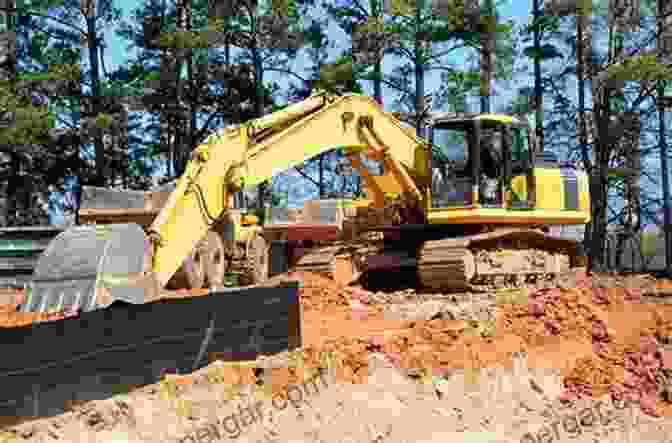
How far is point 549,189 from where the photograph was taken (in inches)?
533

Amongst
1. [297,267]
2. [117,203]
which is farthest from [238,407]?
[297,267]

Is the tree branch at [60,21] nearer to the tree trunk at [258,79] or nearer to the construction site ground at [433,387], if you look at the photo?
the tree trunk at [258,79]

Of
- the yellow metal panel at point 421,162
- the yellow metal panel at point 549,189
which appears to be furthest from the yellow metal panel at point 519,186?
the yellow metal panel at point 421,162

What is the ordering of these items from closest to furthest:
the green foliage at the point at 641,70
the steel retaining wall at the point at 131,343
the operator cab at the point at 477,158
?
1. the steel retaining wall at the point at 131,343
2. the operator cab at the point at 477,158
3. the green foliage at the point at 641,70

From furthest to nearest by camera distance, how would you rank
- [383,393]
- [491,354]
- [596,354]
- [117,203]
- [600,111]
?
[600,111]
[117,203]
[596,354]
[491,354]
[383,393]

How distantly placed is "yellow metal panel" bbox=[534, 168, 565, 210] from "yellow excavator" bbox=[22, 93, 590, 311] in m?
0.03

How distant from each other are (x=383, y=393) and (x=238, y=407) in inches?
55.2

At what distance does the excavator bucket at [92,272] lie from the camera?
6.74 meters

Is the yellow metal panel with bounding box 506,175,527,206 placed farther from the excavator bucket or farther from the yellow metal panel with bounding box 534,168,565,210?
the excavator bucket

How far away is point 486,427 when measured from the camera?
6.86 m

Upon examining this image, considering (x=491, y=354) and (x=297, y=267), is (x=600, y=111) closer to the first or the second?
(x=297, y=267)

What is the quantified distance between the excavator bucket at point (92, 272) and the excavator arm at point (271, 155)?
41cm

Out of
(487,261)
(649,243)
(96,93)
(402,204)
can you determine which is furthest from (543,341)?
(649,243)

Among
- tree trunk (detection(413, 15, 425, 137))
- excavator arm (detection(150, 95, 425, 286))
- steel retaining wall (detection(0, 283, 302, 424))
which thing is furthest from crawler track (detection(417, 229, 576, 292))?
tree trunk (detection(413, 15, 425, 137))
